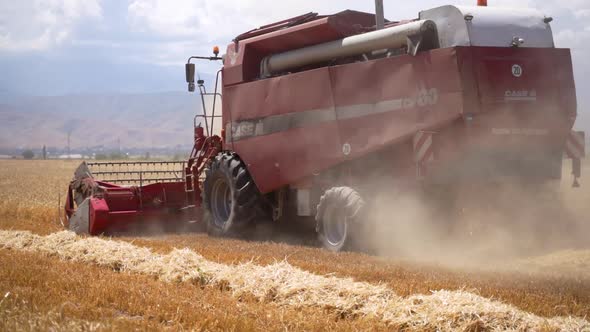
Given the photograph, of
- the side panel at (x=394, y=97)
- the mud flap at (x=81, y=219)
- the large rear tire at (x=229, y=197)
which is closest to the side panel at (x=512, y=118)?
the side panel at (x=394, y=97)

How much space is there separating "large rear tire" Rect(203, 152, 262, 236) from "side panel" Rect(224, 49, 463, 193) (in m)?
0.23

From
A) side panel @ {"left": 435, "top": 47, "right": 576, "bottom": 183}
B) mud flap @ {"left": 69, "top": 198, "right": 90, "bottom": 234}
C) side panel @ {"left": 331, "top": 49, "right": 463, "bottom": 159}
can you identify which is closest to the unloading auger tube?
side panel @ {"left": 331, "top": 49, "right": 463, "bottom": 159}

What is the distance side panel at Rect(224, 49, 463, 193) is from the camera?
33.0ft

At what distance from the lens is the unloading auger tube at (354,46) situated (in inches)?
406

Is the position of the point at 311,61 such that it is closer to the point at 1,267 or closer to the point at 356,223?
the point at 356,223

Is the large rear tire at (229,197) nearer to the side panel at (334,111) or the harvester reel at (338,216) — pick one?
the side panel at (334,111)

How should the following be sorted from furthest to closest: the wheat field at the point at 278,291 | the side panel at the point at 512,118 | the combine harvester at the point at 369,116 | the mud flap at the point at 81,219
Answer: the mud flap at the point at 81,219, the combine harvester at the point at 369,116, the side panel at the point at 512,118, the wheat field at the point at 278,291

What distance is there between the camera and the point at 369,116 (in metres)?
10.9

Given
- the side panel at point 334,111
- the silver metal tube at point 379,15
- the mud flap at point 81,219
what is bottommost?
the mud flap at point 81,219

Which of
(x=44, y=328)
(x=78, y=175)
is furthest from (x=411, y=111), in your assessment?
(x=78, y=175)

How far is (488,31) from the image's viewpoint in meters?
10.2

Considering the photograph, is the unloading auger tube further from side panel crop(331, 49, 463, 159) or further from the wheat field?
the wheat field

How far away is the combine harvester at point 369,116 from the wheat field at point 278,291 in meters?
1.25

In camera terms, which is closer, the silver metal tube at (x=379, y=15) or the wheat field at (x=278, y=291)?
the wheat field at (x=278, y=291)
